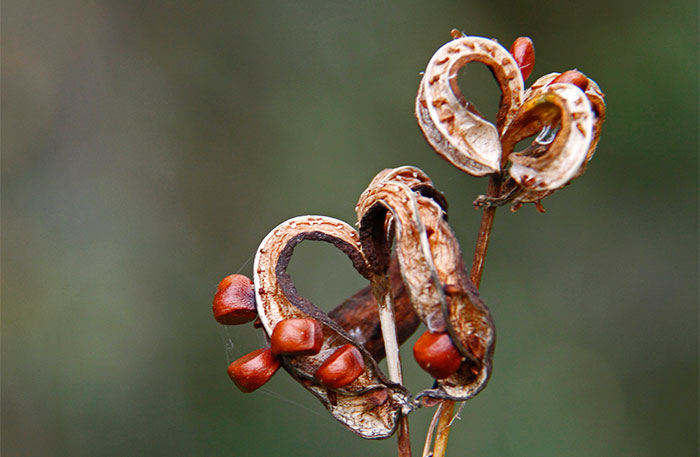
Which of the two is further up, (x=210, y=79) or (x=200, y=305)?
(x=210, y=79)

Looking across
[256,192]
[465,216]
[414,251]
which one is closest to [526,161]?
[414,251]

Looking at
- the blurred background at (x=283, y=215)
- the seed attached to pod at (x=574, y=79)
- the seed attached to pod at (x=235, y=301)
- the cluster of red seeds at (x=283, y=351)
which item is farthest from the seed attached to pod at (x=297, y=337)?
the blurred background at (x=283, y=215)

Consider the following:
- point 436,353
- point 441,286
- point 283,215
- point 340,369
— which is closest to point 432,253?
point 441,286

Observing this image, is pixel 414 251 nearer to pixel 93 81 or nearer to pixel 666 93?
pixel 666 93

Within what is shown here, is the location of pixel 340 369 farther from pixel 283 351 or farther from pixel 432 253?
pixel 432 253

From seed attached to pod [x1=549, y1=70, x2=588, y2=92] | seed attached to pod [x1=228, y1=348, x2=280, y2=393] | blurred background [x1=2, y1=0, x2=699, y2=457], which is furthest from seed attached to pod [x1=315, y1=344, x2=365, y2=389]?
blurred background [x1=2, y1=0, x2=699, y2=457]

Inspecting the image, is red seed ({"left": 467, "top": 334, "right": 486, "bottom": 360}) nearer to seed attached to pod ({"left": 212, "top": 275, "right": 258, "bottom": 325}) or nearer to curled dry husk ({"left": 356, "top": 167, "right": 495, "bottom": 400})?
curled dry husk ({"left": 356, "top": 167, "right": 495, "bottom": 400})

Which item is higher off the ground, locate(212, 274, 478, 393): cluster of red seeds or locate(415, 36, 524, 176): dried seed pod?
locate(415, 36, 524, 176): dried seed pod
